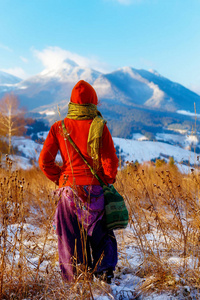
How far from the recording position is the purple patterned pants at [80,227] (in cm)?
180

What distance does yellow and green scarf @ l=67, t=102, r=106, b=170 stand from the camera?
1793 mm

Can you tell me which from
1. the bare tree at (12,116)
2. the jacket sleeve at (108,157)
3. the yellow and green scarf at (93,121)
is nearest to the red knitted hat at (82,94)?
the yellow and green scarf at (93,121)

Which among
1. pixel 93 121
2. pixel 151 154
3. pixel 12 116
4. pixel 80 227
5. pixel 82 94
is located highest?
pixel 12 116

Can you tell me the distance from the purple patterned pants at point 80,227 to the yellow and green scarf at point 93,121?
270mm

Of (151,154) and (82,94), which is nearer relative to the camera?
(82,94)

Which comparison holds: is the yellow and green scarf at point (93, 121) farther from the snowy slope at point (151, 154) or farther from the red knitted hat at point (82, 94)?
the snowy slope at point (151, 154)

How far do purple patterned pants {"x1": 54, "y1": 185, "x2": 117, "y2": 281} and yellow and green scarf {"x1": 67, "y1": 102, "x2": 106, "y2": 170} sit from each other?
270 mm

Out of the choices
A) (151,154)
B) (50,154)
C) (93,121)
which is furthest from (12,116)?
(93,121)

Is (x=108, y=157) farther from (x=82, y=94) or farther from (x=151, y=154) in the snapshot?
(x=151, y=154)

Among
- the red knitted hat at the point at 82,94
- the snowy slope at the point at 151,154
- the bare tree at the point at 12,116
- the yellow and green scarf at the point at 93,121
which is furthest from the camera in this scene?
the bare tree at the point at 12,116

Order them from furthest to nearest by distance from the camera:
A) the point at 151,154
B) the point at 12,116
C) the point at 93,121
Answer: the point at 12,116, the point at 151,154, the point at 93,121

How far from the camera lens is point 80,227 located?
1.85 metres

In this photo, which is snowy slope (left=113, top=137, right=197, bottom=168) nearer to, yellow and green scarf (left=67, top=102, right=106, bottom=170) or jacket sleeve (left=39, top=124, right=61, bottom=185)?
yellow and green scarf (left=67, top=102, right=106, bottom=170)

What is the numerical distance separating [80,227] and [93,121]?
0.87m
